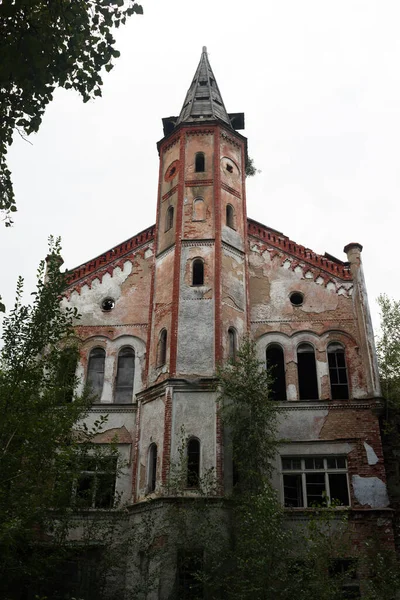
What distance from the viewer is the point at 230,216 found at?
24484 mm

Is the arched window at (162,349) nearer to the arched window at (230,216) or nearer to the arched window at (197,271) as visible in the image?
the arched window at (197,271)

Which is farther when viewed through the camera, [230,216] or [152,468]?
[230,216]

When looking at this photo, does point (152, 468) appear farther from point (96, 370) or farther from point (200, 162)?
point (200, 162)

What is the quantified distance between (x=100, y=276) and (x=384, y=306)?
39.8 feet

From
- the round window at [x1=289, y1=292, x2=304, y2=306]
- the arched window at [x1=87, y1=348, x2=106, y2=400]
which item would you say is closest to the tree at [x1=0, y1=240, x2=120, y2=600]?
the arched window at [x1=87, y1=348, x2=106, y2=400]

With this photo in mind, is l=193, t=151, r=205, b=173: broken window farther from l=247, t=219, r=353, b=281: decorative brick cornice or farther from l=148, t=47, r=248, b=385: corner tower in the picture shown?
l=247, t=219, r=353, b=281: decorative brick cornice

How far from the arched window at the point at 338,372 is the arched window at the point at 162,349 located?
229 inches

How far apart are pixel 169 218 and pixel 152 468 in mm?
9896

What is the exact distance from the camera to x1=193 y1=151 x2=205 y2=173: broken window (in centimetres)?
2514

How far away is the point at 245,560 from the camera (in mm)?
14109

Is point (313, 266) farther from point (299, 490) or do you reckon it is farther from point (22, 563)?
point (22, 563)

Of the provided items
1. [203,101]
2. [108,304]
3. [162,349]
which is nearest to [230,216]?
[108,304]

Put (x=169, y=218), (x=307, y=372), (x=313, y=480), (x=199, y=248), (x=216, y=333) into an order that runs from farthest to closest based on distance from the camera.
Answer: (x=169, y=218) < (x=199, y=248) < (x=307, y=372) < (x=216, y=333) < (x=313, y=480)

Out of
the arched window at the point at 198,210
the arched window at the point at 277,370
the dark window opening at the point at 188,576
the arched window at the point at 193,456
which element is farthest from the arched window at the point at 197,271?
the dark window opening at the point at 188,576
